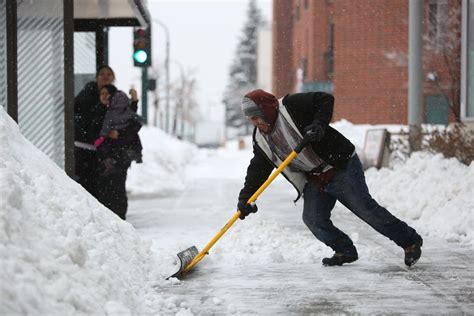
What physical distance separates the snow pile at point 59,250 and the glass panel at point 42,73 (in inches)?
125

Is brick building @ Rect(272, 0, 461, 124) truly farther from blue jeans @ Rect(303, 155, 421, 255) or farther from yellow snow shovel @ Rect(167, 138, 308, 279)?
yellow snow shovel @ Rect(167, 138, 308, 279)

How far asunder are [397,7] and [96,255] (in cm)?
2333

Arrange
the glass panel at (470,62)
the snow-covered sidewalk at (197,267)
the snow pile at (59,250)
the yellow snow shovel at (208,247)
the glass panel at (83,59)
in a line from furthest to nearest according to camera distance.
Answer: the glass panel at (470,62) < the glass panel at (83,59) < the yellow snow shovel at (208,247) < the snow-covered sidewalk at (197,267) < the snow pile at (59,250)

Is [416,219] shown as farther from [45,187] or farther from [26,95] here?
[45,187]

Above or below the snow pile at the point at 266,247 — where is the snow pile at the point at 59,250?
above

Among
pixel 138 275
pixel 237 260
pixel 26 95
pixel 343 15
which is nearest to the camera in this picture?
pixel 138 275

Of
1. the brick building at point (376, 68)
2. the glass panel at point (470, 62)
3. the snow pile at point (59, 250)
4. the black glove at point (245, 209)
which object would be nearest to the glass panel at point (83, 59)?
the snow pile at point (59, 250)

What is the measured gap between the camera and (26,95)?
8.59 meters

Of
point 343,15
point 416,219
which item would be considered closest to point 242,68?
point 343,15

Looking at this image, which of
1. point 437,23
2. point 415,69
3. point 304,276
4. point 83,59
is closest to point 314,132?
point 304,276

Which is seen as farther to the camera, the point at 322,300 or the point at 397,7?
the point at 397,7

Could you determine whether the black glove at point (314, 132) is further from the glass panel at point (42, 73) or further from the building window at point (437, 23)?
the building window at point (437, 23)

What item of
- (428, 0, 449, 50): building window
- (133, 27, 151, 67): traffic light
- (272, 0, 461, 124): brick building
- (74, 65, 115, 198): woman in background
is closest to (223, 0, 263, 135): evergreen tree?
(272, 0, 461, 124): brick building

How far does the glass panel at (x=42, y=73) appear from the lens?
28.2 ft
